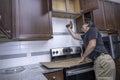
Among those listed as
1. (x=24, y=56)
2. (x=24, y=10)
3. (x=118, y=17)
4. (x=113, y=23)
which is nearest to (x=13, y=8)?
(x=24, y=10)

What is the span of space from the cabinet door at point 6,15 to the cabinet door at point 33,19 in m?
0.10

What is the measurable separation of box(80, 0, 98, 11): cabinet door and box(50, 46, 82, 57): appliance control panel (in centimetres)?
75

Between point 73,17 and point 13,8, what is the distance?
4.02ft

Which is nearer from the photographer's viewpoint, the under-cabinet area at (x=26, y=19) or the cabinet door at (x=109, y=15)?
the under-cabinet area at (x=26, y=19)

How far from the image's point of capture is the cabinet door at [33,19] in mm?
Result: 1568

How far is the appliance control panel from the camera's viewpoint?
6.80 ft

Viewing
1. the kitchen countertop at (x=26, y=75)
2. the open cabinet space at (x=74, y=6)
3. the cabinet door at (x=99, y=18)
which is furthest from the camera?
the cabinet door at (x=99, y=18)

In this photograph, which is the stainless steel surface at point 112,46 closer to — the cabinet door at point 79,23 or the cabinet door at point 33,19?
the cabinet door at point 79,23

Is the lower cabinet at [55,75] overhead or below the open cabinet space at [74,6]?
below

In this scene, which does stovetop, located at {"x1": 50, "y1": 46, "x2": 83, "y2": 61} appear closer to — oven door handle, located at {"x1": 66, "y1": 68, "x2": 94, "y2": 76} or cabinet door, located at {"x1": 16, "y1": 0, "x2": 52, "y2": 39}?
cabinet door, located at {"x1": 16, "y1": 0, "x2": 52, "y2": 39}

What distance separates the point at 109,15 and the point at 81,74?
169cm

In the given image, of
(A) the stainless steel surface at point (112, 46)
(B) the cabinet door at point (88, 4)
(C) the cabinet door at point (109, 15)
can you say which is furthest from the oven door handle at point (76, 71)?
(C) the cabinet door at point (109, 15)

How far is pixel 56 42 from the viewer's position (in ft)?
7.32

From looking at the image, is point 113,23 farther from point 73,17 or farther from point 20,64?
point 20,64
